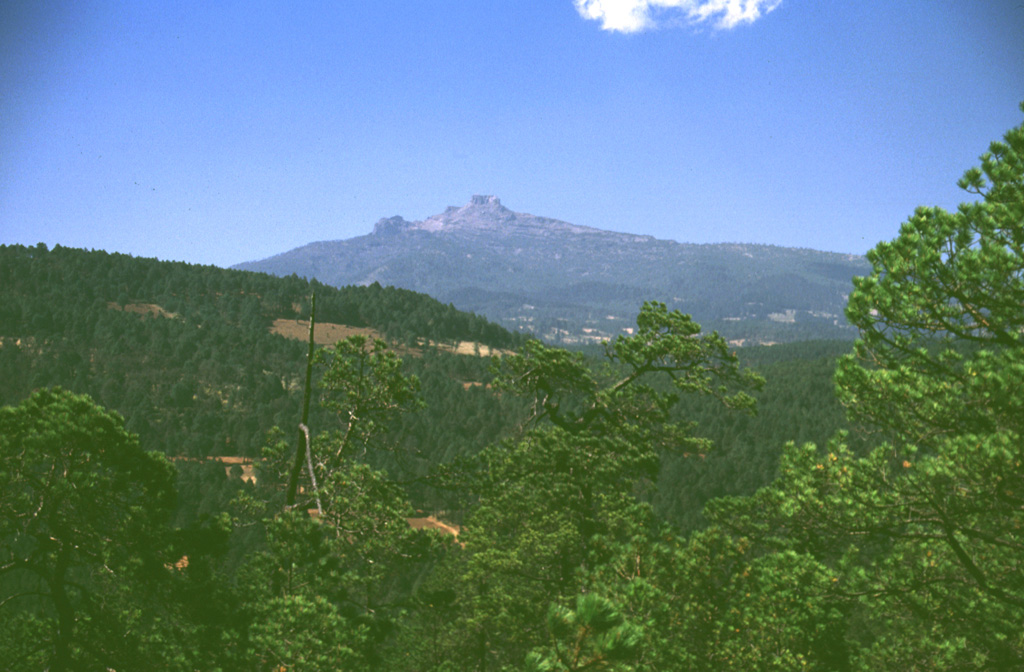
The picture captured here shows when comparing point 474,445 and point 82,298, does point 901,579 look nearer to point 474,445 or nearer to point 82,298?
point 474,445

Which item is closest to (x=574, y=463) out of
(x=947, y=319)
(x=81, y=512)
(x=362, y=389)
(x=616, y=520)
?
(x=616, y=520)

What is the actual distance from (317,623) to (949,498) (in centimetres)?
968

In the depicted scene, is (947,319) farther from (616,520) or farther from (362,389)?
(362,389)

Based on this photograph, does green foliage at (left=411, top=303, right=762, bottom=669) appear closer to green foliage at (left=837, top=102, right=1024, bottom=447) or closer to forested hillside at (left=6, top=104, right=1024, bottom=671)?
forested hillside at (left=6, top=104, right=1024, bottom=671)

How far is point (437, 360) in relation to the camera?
621 ft

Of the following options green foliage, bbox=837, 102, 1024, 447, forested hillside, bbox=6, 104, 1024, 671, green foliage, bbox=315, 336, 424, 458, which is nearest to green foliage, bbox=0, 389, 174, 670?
forested hillside, bbox=6, 104, 1024, 671

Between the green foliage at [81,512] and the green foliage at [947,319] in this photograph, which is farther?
the green foliage at [81,512]

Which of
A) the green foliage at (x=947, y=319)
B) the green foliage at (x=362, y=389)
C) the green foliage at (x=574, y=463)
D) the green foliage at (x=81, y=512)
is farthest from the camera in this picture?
the green foliage at (x=574, y=463)

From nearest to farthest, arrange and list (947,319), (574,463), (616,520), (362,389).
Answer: (947,319) < (362,389) < (616,520) < (574,463)

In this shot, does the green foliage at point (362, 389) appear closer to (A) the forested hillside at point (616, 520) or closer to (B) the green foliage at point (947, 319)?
(A) the forested hillside at point (616, 520)

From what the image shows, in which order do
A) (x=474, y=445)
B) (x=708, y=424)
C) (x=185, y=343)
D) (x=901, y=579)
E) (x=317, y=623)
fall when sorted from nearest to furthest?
(x=317, y=623) → (x=901, y=579) → (x=474, y=445) → (x=708, y=424) → (x=185, y=343)

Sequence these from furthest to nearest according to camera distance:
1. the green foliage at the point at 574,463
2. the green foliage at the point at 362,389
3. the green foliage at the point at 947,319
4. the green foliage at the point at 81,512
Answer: the green foliage at the point at 574,463
the green foliage at the point at 362,389
the green foliage at the point at 81,512
the green foliage at the point at 947,319

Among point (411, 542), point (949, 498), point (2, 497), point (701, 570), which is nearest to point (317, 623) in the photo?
point (411, 542)

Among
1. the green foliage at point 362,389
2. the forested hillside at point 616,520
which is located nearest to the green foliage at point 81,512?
the forested hillside at point 616,520
